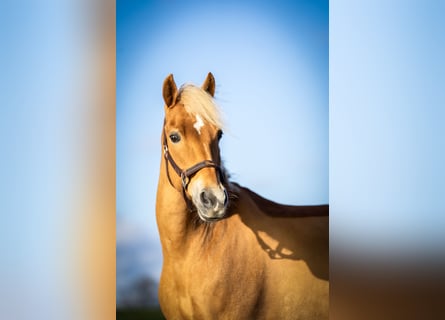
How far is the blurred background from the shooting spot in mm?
2109

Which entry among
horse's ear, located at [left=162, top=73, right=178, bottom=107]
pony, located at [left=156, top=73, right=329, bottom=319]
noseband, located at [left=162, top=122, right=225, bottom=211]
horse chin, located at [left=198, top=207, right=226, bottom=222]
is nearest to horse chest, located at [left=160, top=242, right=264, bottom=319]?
pony, located at [left=156, top=73, right=329, bottom=319]

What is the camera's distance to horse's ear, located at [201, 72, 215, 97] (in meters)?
2.11

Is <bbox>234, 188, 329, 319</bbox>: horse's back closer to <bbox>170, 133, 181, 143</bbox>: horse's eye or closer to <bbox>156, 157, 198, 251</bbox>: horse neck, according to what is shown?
<bbox>156, 157, 198, 251</bbox>: horse neck

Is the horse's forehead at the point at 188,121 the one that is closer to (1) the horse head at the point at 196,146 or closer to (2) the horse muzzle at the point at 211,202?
(1) the horse head at the point at 196,146

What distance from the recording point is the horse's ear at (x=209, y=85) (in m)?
2.11

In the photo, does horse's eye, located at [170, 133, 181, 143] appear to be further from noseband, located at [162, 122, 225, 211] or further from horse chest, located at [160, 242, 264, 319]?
horse chest, located at [160, 242, 264, 319]

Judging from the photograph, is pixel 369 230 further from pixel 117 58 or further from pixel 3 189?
pixel 3 189

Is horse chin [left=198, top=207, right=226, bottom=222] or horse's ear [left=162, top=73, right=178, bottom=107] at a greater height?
horse's ear [left=162, top=73, right=178, bottom=107]

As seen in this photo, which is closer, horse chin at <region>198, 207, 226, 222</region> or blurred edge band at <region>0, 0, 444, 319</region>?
horse chin at <region>198, 207, 226, 222</region>

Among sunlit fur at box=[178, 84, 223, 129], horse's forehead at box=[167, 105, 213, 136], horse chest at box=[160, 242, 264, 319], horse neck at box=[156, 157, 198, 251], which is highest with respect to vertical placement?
sunlit fur at box=[178, 84, 223, 129]

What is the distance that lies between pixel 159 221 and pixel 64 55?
2.92ft

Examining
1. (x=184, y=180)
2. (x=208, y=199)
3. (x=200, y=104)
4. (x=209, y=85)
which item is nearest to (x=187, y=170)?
(x=184, y=180)

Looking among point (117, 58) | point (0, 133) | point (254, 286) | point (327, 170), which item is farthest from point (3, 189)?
point (327, 170)

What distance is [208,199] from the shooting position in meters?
1.99
